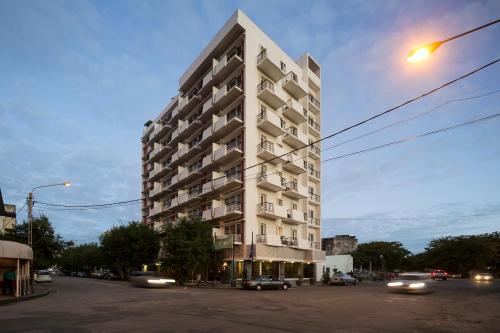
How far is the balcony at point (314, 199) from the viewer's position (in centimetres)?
5409

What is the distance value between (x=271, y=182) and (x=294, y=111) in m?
11.2

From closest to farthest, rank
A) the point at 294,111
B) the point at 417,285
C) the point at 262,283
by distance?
the point at 417,285
the point at 262,283
the point at 294,111

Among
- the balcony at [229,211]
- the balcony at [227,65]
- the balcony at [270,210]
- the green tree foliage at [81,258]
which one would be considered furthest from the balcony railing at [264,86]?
the green tree foliage at [81,258]

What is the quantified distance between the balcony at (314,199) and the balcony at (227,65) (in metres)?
19.8

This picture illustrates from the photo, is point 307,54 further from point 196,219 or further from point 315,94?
point 196,219

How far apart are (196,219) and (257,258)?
7.86 m

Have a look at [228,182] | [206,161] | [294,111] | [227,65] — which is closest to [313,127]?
[294,111]

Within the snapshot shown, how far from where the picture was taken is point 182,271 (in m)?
41.7

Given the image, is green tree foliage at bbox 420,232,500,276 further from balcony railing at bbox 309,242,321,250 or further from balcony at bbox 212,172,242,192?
balcony at bbox 212,172,242,192

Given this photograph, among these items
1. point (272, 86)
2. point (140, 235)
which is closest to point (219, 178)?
point (272, 86)

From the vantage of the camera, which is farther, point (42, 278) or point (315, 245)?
point (315, 245)

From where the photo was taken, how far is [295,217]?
152ft

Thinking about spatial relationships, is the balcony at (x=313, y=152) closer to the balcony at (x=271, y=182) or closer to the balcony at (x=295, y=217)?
the balcony at (x=295, y=217)

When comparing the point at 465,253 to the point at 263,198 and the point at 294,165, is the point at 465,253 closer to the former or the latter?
the point at 294,165
